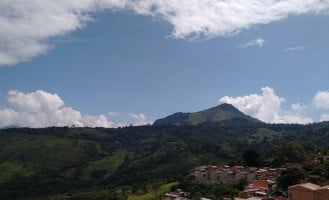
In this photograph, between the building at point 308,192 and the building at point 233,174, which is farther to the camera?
the building at point 233,174

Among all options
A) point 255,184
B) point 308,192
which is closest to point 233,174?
point 255,184

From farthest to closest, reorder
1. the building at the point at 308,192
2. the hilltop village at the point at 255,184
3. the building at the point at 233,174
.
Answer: the building at the point at 233,174 → the hilltop village at the point at 255,184 → the building at the point at 308,192

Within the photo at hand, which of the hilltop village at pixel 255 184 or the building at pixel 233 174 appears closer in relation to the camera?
the hilltop village at pixel 255 184

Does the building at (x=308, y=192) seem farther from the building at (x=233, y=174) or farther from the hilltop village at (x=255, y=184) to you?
the building at (x=233, y=174)

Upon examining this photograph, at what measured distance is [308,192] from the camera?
57.9 m

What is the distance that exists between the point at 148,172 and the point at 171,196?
89.0 m

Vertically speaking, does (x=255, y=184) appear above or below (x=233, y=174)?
below

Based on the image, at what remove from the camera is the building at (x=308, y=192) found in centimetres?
5638

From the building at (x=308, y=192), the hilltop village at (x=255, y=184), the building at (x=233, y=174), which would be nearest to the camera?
the building at (x=308, y=192)

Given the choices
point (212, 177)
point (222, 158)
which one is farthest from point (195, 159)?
point (212, 177)

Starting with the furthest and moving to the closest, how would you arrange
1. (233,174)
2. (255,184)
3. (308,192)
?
1. (233,174)
2. (255,184)
3. (308,192)

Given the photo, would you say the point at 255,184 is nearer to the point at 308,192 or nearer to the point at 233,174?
the point at 233,174

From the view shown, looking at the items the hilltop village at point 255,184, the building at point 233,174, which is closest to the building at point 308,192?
the hilltop village at point 255,184

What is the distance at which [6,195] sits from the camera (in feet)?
566
